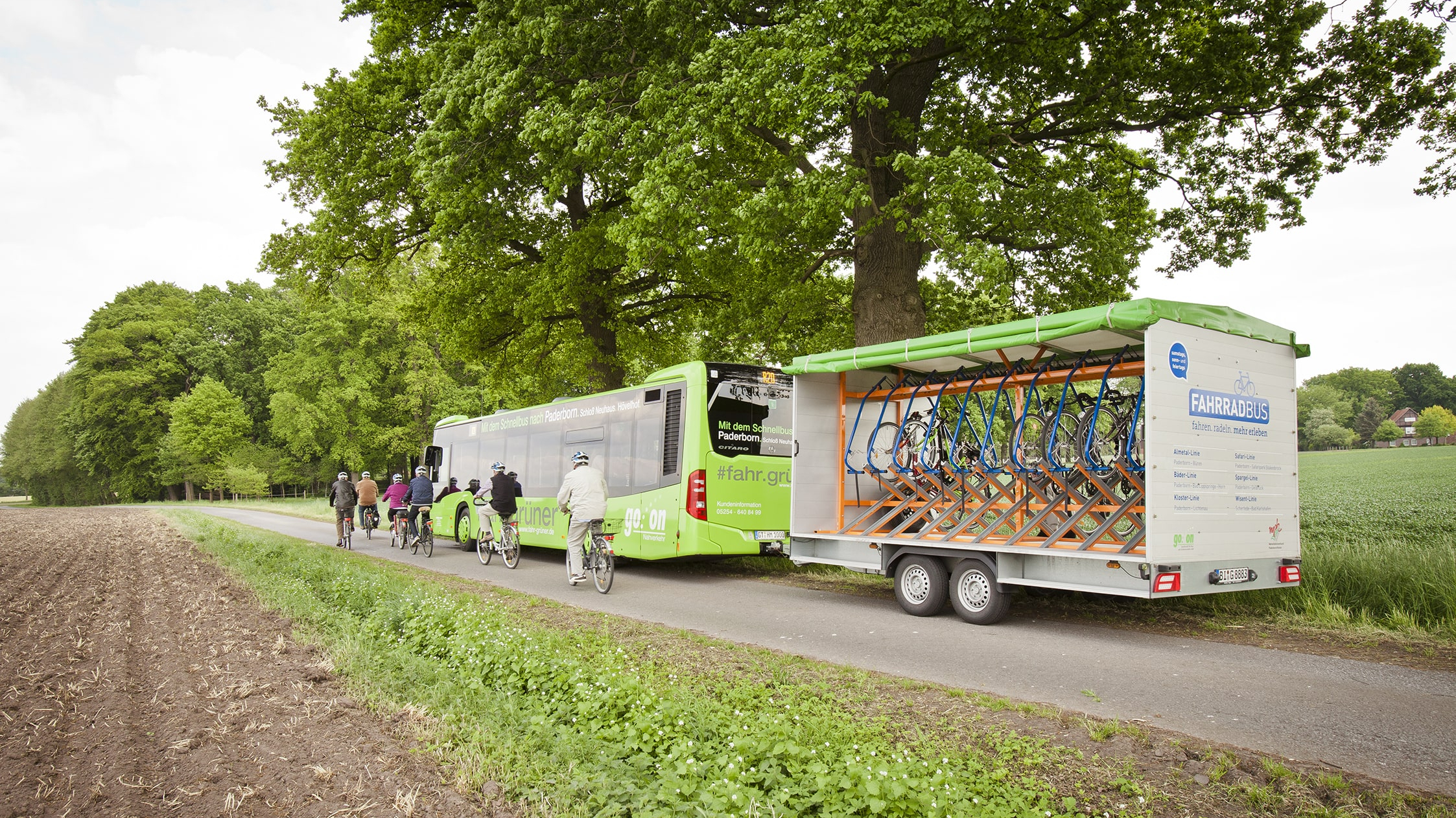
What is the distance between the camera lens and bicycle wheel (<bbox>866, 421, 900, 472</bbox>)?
A: 1077 centimetres

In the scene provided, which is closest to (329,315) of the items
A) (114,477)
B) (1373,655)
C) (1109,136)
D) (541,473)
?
(114,477)

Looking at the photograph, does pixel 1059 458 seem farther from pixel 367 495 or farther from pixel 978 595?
pixel 367 495

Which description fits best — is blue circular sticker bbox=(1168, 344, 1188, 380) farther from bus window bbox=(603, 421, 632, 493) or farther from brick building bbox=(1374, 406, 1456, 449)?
brick building bbox=(1374, 406, 1456, 449)

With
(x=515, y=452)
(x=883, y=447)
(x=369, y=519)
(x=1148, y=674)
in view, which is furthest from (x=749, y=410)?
(x=369, y=519)

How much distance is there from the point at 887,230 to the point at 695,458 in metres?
4.75

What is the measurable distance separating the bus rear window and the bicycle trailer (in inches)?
86.7

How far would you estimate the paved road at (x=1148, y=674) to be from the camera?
4637 millimetres

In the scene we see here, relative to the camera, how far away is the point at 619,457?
1436 centimetres

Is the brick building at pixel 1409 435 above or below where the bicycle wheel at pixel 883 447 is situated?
above

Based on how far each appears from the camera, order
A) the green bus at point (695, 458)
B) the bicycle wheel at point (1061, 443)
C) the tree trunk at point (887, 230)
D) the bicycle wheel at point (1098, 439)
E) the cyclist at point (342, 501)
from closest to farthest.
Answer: the bicycle wheel at point (1098, 439) → the bicycle wheel at point (1061, 443) → the green bus at point (695, 458) → the tree trunk at point (887, 230) → the cyclist at point (342, 501)

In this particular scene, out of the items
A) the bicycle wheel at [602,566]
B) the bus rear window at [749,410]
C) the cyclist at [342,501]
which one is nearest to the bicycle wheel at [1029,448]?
the bus rear window at [749,410]

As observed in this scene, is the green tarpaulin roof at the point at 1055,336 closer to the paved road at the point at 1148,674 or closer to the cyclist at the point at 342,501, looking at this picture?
the paved road at the point at 1148,674

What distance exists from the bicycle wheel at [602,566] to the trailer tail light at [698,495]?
1639mm

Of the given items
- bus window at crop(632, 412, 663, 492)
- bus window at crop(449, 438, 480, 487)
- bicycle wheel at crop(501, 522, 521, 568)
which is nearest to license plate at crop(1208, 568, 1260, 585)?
bus window at crop(632, 412, 663, 492)
